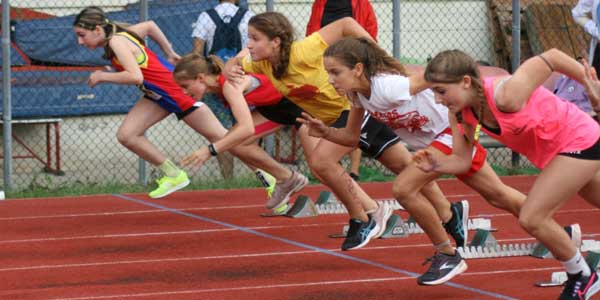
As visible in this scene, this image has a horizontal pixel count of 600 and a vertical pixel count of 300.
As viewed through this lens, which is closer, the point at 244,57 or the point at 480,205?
the point at 244,57

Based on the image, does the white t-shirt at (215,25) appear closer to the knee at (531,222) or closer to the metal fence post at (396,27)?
the metal fence post at (396,27)

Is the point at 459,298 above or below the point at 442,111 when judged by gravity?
below

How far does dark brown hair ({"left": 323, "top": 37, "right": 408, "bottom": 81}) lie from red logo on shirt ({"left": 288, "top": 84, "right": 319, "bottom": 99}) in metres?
1.16

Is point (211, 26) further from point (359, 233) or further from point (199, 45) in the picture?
point (359, 233)

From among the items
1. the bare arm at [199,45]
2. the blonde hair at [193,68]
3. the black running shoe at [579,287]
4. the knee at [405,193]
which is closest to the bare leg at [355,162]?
the bare arm at [199,45]

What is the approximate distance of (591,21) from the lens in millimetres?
11438

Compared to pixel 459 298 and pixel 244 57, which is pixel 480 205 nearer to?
pixel 244 57

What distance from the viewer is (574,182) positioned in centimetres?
634

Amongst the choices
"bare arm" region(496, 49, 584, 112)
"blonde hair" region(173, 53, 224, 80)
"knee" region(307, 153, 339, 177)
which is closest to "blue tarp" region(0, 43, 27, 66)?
"blonde hair" region(173, 53, 224, 80)

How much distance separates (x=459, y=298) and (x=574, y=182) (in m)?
0.96

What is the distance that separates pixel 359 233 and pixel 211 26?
4.62 metres

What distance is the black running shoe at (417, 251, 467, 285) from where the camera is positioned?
6.84m

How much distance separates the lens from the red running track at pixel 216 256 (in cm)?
714

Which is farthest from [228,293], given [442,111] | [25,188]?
[25,188]
